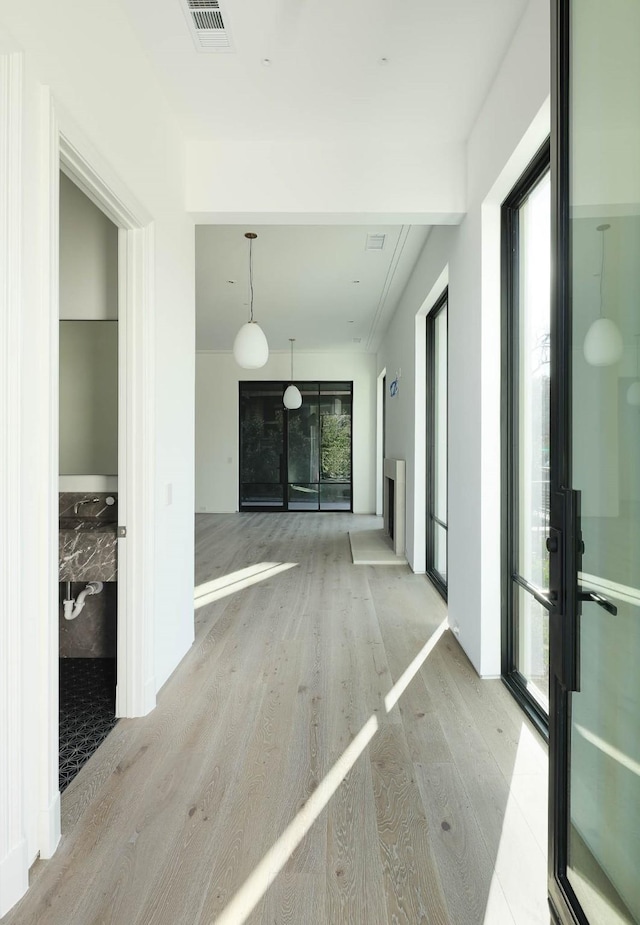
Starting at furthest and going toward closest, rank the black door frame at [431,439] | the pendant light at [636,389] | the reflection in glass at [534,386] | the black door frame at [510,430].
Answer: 1. the black door frame at [431,439]
2. the black door frame at [510,430]
3. the reflection in glass at [534,386]
4. the pendant light at [636,389]

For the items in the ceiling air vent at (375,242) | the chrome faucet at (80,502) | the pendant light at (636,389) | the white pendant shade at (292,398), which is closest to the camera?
the pendant light at (636,389)

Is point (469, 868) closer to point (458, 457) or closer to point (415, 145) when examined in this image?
point (458, 457)

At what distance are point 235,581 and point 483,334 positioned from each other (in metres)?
3.30

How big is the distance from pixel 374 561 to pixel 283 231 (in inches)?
136

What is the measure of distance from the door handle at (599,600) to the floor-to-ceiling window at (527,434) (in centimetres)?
111

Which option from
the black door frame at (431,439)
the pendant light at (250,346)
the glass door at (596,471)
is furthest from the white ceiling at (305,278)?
the glass door at (596,471)

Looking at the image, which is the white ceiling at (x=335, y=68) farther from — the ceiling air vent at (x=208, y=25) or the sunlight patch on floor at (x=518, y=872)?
the sunlight patch on floor at (x=518, y=872)

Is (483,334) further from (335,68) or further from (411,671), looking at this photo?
(411,671)

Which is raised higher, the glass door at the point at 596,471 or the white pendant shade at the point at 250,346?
the white pendant shade at the point at 250,346

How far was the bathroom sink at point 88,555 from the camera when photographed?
2.56m

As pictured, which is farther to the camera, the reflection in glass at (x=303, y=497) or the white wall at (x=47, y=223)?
the reflection in glass at (x=303, y=497)

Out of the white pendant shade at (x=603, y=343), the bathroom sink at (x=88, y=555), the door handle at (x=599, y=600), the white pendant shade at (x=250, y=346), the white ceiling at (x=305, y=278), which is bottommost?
the bathroom sink at (x=88, y=555)

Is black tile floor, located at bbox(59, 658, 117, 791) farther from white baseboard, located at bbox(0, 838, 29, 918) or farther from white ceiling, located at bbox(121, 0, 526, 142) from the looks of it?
white ceiling, located at bbox(121, 0, 526, 142)

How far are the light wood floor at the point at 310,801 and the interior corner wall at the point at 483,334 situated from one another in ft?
1.46
